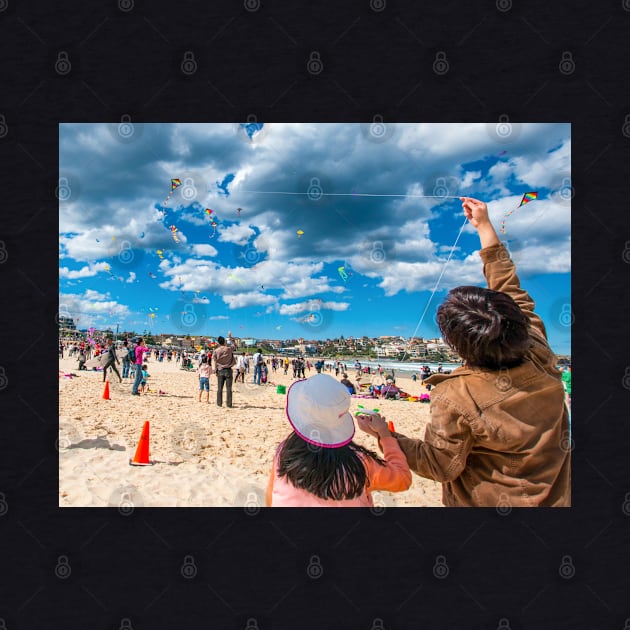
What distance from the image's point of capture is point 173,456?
4.49 m

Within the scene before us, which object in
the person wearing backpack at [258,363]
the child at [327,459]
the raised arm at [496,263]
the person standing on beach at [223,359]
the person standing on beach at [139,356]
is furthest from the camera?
the person wearing backpack at [258,363]

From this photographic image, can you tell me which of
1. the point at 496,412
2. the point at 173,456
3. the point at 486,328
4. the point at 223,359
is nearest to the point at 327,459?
the point at 496,412

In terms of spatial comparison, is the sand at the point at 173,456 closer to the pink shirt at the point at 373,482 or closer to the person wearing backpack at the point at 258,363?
the pink shirt at the point at 373,482

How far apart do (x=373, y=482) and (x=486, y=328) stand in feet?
2.37

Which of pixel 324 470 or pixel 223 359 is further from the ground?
pixel 223 359

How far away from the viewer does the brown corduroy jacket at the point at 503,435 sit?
4.22 ft

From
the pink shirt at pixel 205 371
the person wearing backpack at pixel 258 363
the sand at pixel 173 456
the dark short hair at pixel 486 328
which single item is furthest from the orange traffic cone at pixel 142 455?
the person wearing backpack at pixel 258 363

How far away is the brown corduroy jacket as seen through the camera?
129cm

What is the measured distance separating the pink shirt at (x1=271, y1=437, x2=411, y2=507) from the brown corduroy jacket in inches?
1.7

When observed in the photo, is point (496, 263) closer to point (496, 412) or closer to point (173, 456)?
point (496, 412)

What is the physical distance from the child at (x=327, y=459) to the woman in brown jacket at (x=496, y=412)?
10 centimetres

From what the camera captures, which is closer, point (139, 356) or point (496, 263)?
point (496, 263)

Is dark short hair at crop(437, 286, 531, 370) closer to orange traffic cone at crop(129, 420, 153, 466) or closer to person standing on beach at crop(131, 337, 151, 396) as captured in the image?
orange traffic cone at crop(129, 420, 153, 466)

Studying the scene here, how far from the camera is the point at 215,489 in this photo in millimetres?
3631
